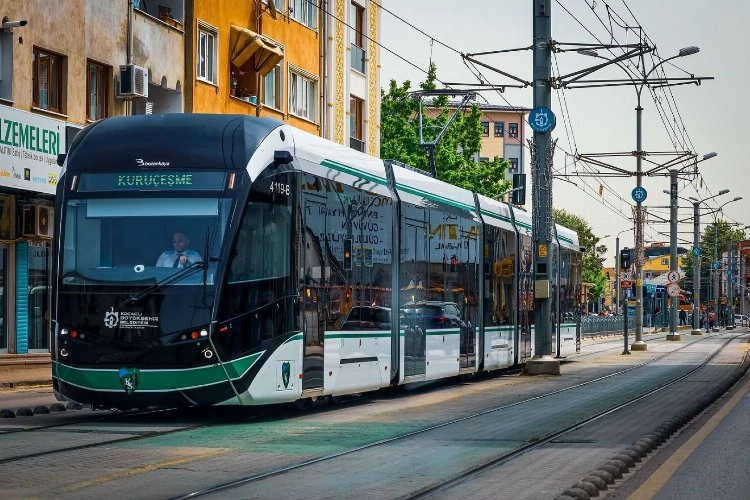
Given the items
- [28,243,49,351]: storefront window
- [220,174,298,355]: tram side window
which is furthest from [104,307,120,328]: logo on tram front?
[28,243,49,351]: storefront window

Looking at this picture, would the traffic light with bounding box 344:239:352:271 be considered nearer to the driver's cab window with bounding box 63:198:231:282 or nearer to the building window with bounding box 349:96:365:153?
the driver's cab window with bounding box 63:198:231:282

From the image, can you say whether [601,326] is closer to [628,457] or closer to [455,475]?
[628,457]

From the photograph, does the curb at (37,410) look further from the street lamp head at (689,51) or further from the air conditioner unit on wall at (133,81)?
the street lamp head at (689,51)

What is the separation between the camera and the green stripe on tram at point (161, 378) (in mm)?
15492

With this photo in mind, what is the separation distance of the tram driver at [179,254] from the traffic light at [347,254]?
11.2ft

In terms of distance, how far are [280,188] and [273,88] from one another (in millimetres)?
25507

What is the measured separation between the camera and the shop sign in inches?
1096

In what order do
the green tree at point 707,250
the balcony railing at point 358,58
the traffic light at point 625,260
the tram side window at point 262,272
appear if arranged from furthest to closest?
1. the green tree at point 707,250
2. the balcony railing at point 358,58
3. the traffic light at point 625,260
4. the tram side window at point 262,272

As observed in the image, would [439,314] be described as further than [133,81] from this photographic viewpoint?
No

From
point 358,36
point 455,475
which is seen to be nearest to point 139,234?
point 455,475

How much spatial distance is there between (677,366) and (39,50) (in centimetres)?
1640

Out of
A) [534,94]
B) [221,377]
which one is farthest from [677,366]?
[221,377]

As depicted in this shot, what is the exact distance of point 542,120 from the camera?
Answer: 3052cm

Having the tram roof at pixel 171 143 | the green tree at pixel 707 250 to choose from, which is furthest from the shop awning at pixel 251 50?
the green tree at pixel 707 250
